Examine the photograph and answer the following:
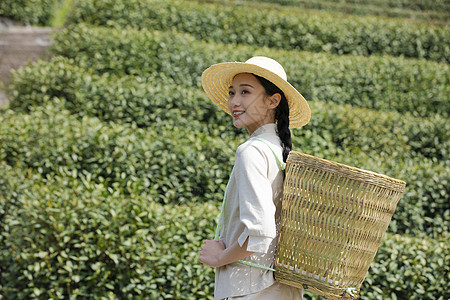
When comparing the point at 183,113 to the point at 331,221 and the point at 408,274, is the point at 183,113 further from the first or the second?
the point at 331,221

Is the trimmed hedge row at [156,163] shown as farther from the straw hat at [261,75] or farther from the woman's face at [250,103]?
the woman's face at [250,103]

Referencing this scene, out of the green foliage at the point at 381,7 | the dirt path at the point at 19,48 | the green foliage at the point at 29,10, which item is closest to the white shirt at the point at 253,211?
the dirt path at the point at 19,48

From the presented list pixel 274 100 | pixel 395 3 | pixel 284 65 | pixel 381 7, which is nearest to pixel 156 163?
pixel 284 65

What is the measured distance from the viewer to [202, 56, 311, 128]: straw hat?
1.94 metres

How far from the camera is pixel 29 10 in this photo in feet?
27.1

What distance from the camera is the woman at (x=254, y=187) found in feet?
5.63

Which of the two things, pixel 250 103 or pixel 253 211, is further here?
pixel 250 103

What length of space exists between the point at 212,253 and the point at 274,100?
0.67 metres

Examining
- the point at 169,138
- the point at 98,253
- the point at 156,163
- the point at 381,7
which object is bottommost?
the point at 98,253

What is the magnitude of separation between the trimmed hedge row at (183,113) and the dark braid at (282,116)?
310cm

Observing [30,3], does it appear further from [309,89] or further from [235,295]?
[235,295]

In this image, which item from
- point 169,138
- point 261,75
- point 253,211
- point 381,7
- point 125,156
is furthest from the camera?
point 381,7

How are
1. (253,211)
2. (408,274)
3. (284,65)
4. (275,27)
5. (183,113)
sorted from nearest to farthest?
(253,211) < (408,274) < (183,113) < (284,65) < (275,27)

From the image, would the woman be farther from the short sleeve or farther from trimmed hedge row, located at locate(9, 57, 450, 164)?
trimmed hedge row, located at locate(9, 57, 450, 164)
